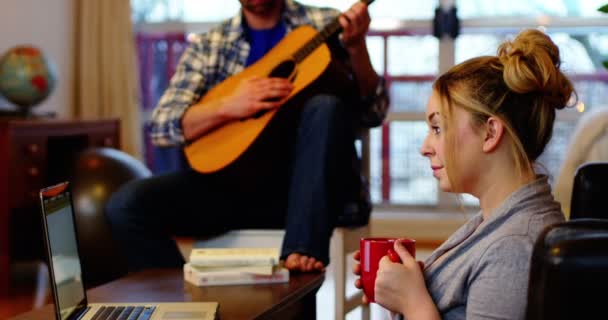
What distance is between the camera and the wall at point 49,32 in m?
3.99

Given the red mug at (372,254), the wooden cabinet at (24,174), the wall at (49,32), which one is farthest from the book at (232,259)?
the wall at (49,32)

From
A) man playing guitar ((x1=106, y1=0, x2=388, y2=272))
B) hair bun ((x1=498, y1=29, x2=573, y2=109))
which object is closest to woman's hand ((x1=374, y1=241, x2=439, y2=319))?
hair bun ((x1=498, y1=29, x2=573, y2=109))

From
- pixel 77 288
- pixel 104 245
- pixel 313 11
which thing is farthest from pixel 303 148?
pixel 77 288

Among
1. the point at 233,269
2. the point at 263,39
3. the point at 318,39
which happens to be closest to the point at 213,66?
the point at 263,39

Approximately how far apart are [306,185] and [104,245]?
2.52 feet

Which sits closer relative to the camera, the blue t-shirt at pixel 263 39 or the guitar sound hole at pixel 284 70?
the guitar sound hole at pixel 284 70

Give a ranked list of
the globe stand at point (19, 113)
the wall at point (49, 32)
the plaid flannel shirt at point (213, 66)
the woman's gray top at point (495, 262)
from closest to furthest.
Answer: the woman's gray top at point (495, 262), the plaid flannel shirt at point (213, 66), the globe stand at point (19, 113), the wall at point (49, 32)

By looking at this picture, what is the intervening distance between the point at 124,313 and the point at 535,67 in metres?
0.81

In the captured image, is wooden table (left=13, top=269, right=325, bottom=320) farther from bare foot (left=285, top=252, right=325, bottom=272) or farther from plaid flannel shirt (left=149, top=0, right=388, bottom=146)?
plaid flannel shirt (left=149, top=0, right=388, bottom=146)

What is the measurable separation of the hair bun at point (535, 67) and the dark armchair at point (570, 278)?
1.33 ft

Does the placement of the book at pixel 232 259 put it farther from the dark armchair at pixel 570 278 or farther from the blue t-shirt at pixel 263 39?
the dark armchair at pixel 570 278

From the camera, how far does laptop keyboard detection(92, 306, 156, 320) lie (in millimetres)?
1589

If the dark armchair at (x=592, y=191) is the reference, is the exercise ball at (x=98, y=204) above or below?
below

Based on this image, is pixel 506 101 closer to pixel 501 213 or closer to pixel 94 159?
pixel 501 213
